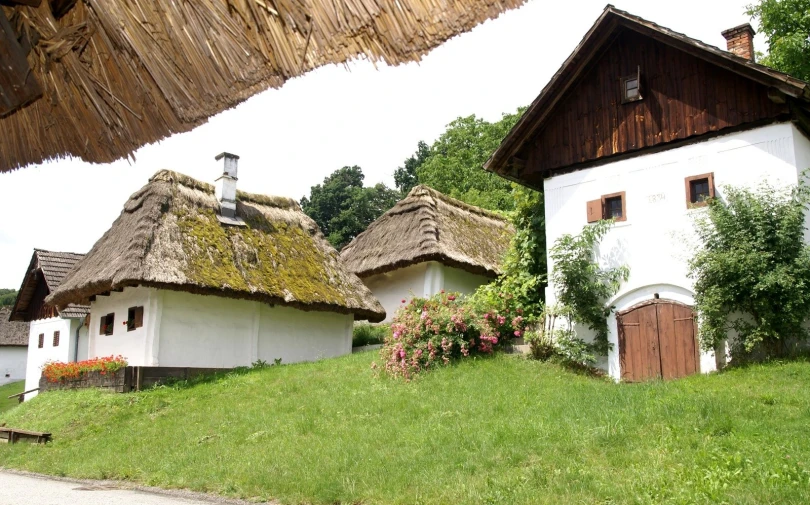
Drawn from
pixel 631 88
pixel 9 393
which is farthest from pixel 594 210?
Answer: pixel 9 393

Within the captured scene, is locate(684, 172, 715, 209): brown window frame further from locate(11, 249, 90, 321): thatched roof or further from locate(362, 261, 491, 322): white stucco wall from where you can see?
locate(11, 249, 90, 321): thatched roof

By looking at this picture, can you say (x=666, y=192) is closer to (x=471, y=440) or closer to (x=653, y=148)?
(x=653, y=148)

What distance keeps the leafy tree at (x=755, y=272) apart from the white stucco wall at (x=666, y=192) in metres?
0.44

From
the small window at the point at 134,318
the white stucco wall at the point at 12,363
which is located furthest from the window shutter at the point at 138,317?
the white stucco wall at the point at 12,363

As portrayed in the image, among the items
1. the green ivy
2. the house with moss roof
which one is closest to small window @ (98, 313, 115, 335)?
the house with moss roof

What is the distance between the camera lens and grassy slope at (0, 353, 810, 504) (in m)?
6.43

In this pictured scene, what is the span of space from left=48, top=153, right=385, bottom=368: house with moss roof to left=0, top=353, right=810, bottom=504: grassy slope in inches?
128

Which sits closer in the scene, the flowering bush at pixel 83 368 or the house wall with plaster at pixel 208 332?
the flowering bush at pixel 83 368

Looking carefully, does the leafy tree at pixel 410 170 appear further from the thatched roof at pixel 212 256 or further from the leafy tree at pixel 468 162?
the thatched roof at pixel 212 256

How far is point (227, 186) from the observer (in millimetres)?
19766


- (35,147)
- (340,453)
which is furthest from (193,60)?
(340,453)

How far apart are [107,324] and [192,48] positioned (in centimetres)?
1704

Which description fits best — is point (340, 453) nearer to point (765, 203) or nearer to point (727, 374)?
point (727, 374)

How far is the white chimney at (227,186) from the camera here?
766 inches
